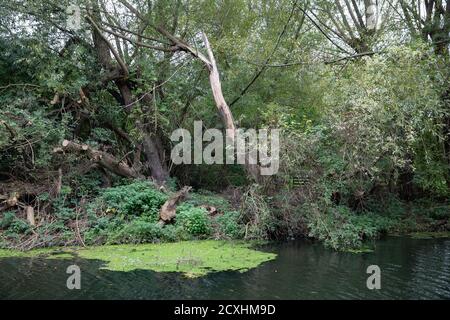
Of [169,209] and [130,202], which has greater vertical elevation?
[130,202]

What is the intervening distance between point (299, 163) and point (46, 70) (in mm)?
7651

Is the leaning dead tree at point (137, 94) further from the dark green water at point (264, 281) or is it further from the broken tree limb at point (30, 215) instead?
the dark green water at point (264, 281)

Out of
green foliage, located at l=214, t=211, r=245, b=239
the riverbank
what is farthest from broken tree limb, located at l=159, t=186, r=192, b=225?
green foliage, located at l=214, t=211, r=245, b=239

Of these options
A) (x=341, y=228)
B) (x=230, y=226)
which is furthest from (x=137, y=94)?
(x=341, y=228)

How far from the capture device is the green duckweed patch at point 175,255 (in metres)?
8.35

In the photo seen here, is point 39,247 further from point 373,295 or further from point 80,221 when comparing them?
point 373,295

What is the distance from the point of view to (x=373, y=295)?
6.80m

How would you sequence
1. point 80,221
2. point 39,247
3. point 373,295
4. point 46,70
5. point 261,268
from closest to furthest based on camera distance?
1. point 373,295
2. point 261,268
3. point 39,247
4. point 80,221
5. point 46,70

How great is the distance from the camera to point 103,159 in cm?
1332

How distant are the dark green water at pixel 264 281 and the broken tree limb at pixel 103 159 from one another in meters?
3.89

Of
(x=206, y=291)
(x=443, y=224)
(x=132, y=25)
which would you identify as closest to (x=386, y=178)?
(x=443, y=224)

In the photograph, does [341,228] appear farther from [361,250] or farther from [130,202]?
[130,202]

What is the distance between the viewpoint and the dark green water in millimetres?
6801

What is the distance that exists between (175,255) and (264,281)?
2.41m
